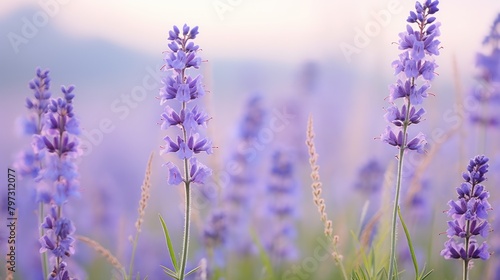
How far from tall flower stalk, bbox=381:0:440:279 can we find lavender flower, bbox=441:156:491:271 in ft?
0.74

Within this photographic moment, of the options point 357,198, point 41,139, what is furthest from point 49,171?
point 357,198

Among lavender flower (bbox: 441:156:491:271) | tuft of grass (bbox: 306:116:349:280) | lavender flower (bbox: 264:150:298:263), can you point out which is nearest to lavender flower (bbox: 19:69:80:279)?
tuft of grass (bbox: 306:116:349:280)

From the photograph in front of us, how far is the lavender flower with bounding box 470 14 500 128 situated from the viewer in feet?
14.4

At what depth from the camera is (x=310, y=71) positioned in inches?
280

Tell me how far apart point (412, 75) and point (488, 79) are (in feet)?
6.42

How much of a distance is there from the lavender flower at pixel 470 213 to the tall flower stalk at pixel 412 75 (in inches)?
8.9

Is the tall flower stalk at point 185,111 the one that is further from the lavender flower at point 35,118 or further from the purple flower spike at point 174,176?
the lavender flower at point 35,118

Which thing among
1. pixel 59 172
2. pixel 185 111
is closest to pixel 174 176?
pixel 185 111

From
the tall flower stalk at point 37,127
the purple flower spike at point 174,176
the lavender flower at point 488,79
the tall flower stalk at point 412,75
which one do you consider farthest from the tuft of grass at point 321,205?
the lavender flower at point 488,79

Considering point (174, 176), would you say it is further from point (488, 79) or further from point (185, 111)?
point (488, 79)

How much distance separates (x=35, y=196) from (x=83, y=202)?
4252mm

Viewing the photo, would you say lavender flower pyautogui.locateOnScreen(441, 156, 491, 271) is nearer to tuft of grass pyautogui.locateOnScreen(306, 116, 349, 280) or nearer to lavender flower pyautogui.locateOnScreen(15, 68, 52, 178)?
tuft of grass pyautogui.locateOnScreen(306, 116, 349, 280)

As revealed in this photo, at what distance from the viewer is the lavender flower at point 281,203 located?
4.96 meters

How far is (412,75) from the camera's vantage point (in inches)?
111
